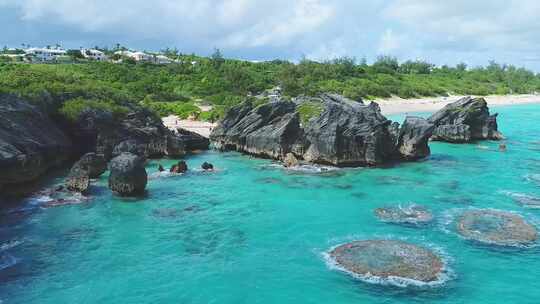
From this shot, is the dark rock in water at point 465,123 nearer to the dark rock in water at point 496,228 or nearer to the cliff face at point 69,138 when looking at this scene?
the cliff face at point 69,138

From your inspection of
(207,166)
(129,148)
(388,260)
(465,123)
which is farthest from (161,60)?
(388,260)

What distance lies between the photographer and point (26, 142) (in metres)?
40.4

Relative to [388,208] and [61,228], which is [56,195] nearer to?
[61,228]

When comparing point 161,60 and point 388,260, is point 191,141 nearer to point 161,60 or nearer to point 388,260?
point 388,260

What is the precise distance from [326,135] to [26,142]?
29.4m

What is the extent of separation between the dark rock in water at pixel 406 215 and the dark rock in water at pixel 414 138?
19.7 m

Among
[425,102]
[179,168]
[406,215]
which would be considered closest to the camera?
[406,215]

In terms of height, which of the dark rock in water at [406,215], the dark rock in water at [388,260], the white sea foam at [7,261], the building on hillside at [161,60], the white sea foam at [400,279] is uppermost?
the building on hillside at [161,60]

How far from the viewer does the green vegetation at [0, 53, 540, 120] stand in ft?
186

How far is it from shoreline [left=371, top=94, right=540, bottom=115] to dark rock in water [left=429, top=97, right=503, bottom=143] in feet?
123

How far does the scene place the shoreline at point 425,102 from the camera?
12336 cm

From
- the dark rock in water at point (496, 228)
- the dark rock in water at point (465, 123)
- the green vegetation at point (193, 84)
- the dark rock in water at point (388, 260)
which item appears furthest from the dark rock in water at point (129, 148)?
the dark rock in water at point (465, 123)

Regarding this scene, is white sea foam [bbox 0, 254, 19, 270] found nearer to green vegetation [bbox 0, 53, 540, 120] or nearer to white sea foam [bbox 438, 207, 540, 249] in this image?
green vegetation [bbox 0, 53, 540, 120]

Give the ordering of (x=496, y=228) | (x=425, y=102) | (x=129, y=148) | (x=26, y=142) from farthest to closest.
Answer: (x=425, y=102) < (x=129, y=148) < (x=26, y=142) < (x=496, y=228)
